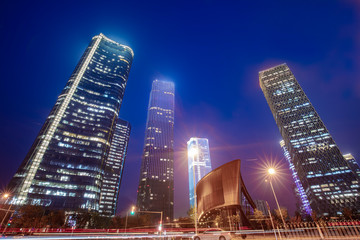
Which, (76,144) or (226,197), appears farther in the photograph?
(76,144)

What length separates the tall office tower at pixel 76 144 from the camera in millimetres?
83438

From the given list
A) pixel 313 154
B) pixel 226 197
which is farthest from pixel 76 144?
pixel 313 154

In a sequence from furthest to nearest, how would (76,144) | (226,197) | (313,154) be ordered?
(313,154) → (76,144) → (226,197)

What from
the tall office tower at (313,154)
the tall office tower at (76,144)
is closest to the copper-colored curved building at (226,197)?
the tall office tower at (76,144)

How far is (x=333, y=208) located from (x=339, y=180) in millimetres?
20456

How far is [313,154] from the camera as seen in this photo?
132 metres

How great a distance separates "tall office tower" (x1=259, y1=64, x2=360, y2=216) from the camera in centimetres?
11706

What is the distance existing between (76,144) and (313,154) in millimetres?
172981

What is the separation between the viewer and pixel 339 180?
394 feet

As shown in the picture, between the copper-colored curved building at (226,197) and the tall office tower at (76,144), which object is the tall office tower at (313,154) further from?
the tall office tower at (76,144)

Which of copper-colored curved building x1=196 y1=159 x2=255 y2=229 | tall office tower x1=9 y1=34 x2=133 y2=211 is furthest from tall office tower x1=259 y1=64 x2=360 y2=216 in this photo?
tall office tower x1=9 y1=34 x2=133 y2=211

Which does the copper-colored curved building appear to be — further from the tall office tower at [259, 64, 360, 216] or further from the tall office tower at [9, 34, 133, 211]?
the tall office tower at [259, 64, 360, 216]

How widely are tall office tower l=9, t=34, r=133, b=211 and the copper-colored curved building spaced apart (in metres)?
64.0

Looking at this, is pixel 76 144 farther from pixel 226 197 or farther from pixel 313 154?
pixel 313 154
